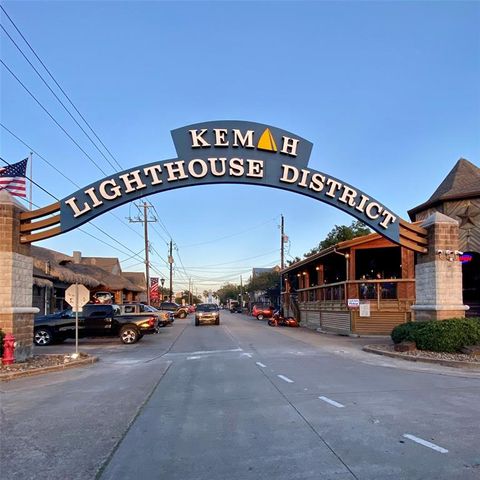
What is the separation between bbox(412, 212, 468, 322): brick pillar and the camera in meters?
18.9

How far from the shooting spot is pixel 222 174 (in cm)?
1862

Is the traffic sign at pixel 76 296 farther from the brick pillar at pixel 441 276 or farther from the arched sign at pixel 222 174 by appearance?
the brick pillar at pixel 441 276

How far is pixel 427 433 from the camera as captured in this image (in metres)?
7.04

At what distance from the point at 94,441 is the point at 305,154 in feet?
46.6

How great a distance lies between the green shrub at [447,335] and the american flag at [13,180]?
14628mm

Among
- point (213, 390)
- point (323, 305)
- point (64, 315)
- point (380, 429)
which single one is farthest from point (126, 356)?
point (323, 305)

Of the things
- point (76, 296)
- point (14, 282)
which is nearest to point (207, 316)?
point (76, 296)

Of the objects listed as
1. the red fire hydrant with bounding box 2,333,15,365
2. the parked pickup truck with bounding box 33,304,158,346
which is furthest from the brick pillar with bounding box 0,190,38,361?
the parked pickup truck with bounding box 33,304,158,346

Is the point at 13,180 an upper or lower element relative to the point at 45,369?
upper

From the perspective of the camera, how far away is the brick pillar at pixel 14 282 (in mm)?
15781

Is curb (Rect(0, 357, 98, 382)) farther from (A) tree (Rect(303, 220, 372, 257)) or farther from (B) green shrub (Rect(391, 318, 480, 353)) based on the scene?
(A) tree (Rect(303, 220, 372, 257))

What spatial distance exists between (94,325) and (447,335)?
1618 cm

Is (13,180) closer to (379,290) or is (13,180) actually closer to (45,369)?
(45,369)

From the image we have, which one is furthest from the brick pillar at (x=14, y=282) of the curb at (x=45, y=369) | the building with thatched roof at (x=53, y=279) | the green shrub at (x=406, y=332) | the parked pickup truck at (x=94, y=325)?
the building with thatched roof at (x=53, y=279)
